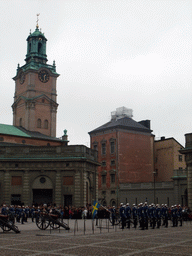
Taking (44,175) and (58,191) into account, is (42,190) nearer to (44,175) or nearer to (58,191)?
(44,175)

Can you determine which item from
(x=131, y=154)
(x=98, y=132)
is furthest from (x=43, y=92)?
(x=131, y=154)

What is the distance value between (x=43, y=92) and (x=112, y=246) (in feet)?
176

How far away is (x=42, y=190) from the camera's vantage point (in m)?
44.1

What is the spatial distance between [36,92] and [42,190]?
2680cm

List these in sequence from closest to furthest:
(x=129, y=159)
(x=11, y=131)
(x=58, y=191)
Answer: (x=58, y=191), (x=11, y=131), (x=129, y=159)

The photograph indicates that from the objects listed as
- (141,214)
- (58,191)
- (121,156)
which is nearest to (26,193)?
(58,191)

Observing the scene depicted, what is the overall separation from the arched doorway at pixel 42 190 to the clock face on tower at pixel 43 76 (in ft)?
91.9

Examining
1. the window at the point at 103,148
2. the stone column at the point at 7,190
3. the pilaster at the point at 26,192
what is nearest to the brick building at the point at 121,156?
the window at the point at 103,148

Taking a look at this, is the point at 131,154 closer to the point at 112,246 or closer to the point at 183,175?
the point at 183,175

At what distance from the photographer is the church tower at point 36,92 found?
65.9m

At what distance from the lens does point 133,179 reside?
231 feet

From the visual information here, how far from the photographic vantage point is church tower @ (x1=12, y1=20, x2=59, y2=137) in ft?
216

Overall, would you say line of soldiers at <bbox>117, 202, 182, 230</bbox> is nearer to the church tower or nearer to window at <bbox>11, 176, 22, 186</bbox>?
window at <bbox>11, 176, 22, 186</bbox>

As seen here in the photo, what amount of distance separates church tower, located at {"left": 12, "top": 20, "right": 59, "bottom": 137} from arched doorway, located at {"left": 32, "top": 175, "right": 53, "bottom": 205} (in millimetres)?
22397
